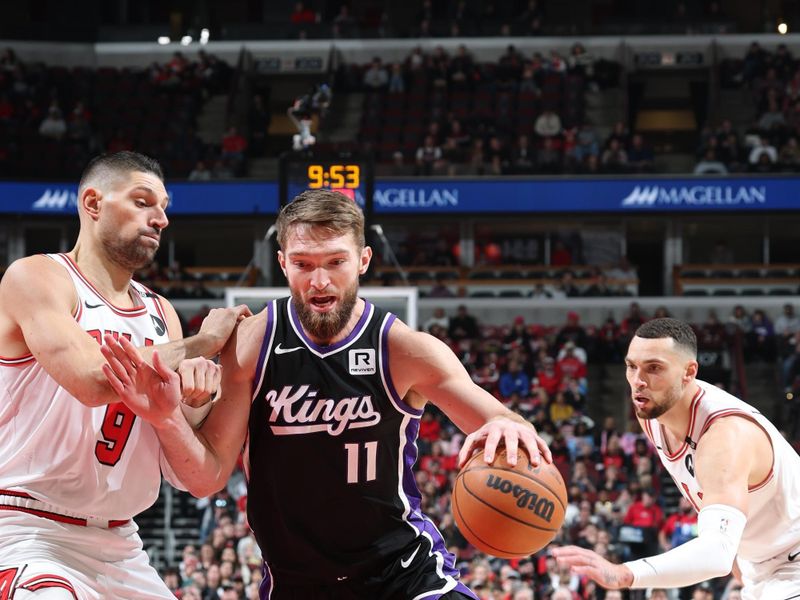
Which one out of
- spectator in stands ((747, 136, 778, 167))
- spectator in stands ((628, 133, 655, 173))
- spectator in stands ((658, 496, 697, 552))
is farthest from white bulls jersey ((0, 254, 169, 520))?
spectator in stands ((747, 136, 778, 167))

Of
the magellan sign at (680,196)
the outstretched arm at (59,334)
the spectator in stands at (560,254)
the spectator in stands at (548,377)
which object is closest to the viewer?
the outstretched arm at (59,334)

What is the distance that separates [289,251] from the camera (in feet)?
13.2

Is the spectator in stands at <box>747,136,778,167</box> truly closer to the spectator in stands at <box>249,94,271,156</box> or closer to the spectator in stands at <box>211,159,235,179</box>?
the spectator in stands at <box>211,159,235,179</box>

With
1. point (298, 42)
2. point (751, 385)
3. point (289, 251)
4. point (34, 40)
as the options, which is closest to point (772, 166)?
point (751, 385)

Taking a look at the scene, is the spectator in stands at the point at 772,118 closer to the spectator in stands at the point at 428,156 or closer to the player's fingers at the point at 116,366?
the spectator in stands at the point at 428,156

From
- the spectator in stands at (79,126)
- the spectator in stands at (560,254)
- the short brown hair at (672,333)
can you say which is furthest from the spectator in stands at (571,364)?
the short brown hair at (672,333)

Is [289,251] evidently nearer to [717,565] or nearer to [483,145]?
[717,565]

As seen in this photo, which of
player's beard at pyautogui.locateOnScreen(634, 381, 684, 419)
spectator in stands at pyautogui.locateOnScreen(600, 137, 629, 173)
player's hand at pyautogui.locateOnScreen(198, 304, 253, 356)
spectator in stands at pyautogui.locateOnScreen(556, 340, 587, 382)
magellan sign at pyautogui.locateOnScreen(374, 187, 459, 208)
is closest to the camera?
player's hand at pyautogui.locateOnScreen(198, 304, 253, 356)

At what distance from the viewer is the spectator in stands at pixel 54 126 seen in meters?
24.0

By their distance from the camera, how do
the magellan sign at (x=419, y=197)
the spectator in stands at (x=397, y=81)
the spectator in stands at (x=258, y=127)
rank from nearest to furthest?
the magellan sign at (x=419, y=197), the spectator in stands at (x=397, y=81), the spectator in stands at (x=258, y=127)

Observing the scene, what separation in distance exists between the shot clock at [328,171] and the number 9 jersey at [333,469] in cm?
838

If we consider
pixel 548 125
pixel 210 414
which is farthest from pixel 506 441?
pixel 548 125

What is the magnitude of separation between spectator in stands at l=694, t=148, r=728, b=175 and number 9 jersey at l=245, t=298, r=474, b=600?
1950cm

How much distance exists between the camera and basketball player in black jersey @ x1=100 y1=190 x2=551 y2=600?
402cm
